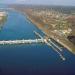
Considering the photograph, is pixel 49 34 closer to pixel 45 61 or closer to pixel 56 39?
pixel 56 39

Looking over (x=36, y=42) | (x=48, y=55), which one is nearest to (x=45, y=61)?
(x=48, y=55)

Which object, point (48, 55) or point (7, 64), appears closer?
point (7, 64)

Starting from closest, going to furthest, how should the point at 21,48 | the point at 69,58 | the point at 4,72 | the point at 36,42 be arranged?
the point at 4,72
the point at 69,58
the point at 21,48
the point at 36,42

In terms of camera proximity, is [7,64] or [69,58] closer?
[7,64]

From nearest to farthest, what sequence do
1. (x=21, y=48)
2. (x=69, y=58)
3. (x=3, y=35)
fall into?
(x=69, y=58), (x=21, y=48), (x=3, y=35)

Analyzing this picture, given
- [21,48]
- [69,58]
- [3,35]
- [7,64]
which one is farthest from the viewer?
[3,35]

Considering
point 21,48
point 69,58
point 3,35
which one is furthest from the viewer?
point 3,35

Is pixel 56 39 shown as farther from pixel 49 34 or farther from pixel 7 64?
pixel 7 64

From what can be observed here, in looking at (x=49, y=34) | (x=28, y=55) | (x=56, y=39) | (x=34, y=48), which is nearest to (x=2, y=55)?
(x=28, y=55)
